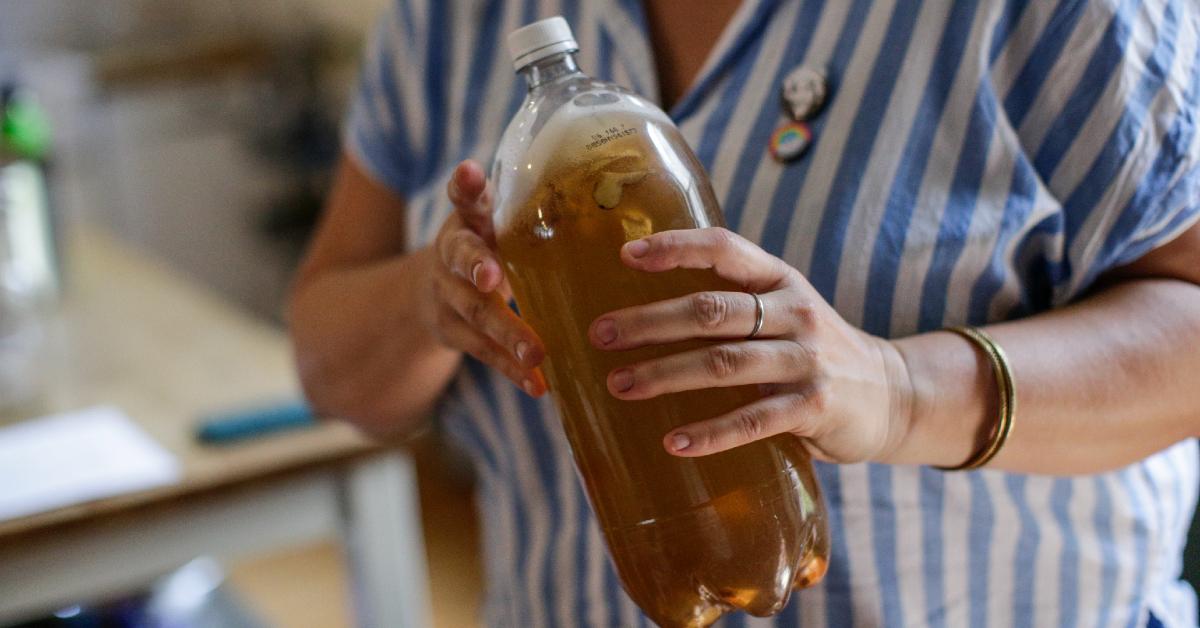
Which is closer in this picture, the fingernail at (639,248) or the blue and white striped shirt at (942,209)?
the fingernail at (639,248)

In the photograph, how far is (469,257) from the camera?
2.15ft

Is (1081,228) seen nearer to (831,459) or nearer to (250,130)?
(831,459)

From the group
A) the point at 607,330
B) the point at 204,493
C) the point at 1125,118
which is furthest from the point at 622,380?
the point at 204,493

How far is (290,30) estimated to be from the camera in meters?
4.23

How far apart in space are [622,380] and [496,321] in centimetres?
12

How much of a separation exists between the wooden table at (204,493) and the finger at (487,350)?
0.76 metres

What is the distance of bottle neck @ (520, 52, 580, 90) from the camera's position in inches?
25.5

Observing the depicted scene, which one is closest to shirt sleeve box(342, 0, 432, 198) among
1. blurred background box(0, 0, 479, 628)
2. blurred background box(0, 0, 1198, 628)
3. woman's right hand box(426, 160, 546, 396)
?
woman's right hand box(426, 160, 546, 396)

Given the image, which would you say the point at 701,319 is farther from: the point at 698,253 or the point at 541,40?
the point at 541,40

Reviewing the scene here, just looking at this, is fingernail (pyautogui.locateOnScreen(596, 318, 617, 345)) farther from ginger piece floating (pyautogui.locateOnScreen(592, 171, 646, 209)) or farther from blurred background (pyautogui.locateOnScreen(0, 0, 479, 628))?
blurred background (pyautogui.locateOnScreen(0, 0, 479, 628))

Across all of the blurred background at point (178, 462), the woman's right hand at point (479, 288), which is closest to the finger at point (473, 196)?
the woman's right hand at point (479, 288)

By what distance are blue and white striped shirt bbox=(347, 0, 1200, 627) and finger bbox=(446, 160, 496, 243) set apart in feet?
0.53

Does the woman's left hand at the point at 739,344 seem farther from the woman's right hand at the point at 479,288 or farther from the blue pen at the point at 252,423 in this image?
the blue pen at the point at 252,423

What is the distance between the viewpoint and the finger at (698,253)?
0.56 m
